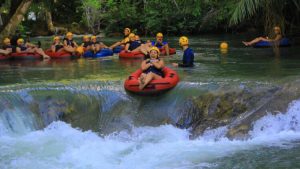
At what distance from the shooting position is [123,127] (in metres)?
9.75

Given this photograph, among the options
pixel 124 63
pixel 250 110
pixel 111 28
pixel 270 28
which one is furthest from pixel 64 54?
pixel 111 28

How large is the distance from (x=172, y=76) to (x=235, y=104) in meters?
1.51

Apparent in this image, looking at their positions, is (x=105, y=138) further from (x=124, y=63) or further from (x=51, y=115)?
(x=124, y=63)

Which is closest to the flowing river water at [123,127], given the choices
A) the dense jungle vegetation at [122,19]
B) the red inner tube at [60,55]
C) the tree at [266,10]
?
the tree at [266,10]

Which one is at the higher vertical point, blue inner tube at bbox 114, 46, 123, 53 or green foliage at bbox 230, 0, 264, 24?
green foliage at bbox 230, 0, 264, 24

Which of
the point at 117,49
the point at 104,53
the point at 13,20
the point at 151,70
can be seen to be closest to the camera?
the point at 151,70

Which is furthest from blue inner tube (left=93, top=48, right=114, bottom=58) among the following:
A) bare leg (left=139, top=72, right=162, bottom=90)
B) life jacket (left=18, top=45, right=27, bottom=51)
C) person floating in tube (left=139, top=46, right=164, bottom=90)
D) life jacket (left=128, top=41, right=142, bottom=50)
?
bare leg (left=139, top=72, right=162, bottom=90)

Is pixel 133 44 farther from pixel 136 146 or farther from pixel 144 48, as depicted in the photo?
pixel 136 146

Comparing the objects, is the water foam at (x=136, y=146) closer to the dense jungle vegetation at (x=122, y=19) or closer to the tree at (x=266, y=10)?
the tree at (x=266, y=10)

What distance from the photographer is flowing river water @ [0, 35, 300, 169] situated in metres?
7.94

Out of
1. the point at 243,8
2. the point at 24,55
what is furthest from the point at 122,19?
the point at 243,8

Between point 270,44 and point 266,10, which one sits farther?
point 270,44

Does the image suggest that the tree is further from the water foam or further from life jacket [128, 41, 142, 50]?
the water foam

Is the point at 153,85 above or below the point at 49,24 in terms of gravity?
below
